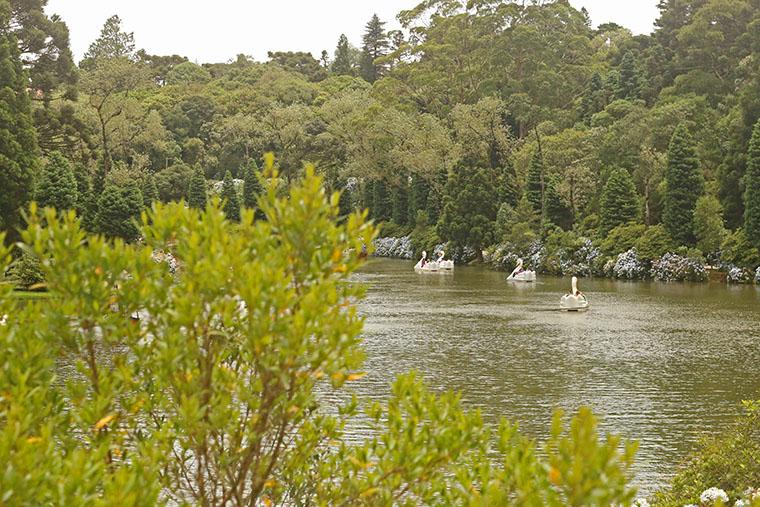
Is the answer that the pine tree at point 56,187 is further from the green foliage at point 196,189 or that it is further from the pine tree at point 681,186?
the pine tree at point 681,186

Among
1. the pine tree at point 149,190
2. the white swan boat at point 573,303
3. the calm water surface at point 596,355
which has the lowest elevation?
the calm water surface at point 596,355


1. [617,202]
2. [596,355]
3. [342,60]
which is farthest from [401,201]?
[342,60]

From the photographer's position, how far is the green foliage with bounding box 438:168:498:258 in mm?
49844

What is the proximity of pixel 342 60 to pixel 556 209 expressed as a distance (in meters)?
64.1

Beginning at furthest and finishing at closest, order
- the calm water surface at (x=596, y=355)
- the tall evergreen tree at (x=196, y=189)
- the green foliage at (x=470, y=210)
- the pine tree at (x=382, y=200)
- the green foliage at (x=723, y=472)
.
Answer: the pine tree at (x=382, y=200) < the tall evergreen tree at (x=196, y=189) < the green foliage at (x=470, y=210) < the calm water surface at (x=596, y=355) < the green foliage at (x=723, y=472)

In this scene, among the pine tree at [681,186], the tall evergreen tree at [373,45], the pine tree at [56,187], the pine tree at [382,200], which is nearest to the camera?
the pine tree at [56,187]

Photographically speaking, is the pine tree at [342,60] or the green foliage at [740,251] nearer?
the green foliage at [740,251]

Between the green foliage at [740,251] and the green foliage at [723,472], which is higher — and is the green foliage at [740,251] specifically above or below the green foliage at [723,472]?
above

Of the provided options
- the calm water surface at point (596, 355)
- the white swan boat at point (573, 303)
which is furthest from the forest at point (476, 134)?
the white swan boat at point (573, 303)

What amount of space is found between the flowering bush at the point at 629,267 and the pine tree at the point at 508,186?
12.2 meters

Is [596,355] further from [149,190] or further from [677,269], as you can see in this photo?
[149,190]

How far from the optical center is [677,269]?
37.4m

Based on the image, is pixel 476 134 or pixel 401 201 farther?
pixel 401 201

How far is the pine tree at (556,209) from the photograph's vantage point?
153 feet
